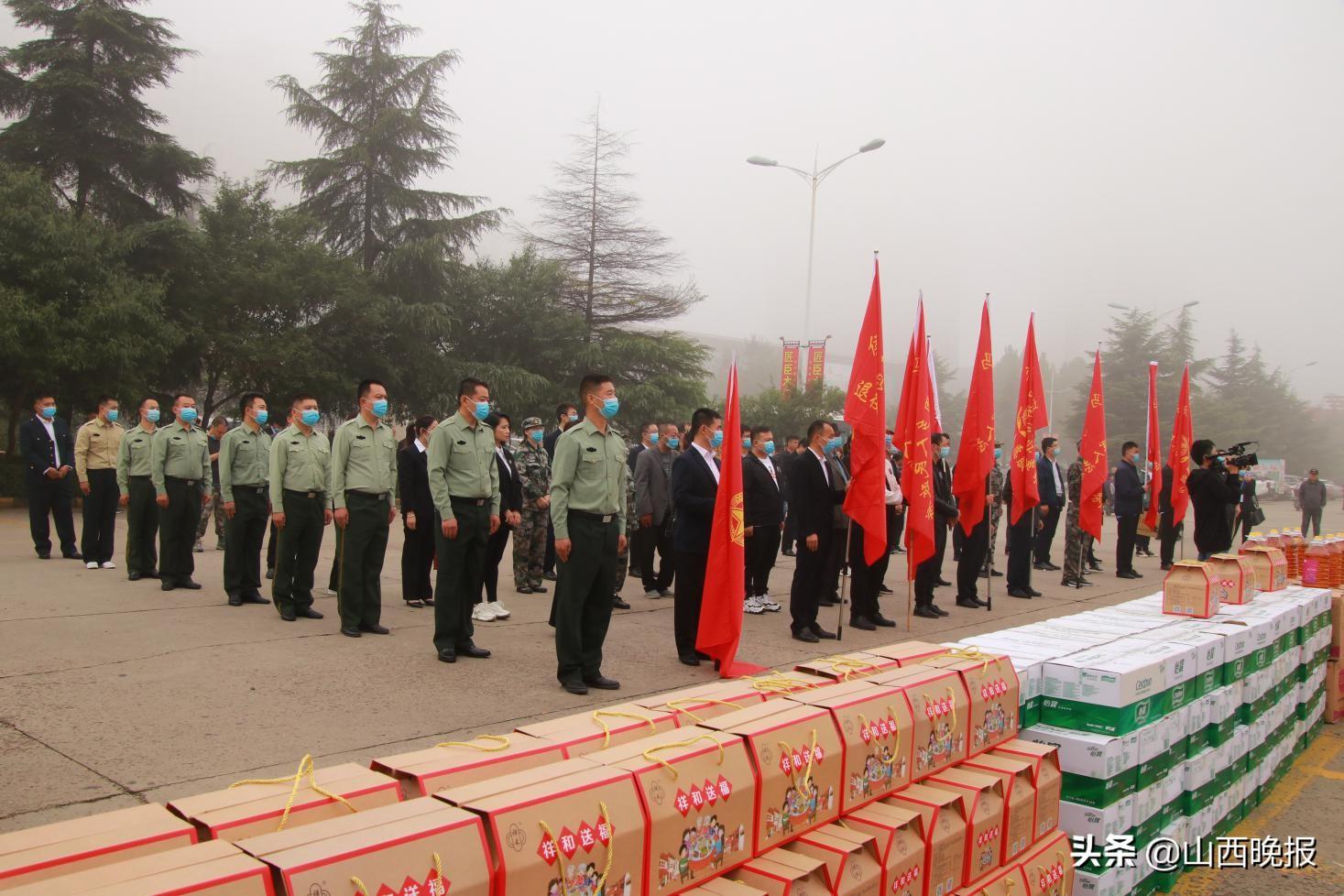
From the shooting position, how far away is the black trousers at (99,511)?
11117 millimetres

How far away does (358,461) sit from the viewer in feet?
26.5

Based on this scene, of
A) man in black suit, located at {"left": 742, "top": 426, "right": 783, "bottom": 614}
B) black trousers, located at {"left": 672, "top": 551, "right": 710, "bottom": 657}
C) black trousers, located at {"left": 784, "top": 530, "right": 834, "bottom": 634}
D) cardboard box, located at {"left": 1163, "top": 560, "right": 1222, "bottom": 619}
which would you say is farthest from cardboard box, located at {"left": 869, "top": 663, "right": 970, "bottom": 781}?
black trousers, located at {"left": 784, "top": 530, "right": 834, "bottom": 634}

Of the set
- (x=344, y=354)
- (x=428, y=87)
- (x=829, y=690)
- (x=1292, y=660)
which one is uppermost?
(x=428, y=87)

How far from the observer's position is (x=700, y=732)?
2746 millimetres

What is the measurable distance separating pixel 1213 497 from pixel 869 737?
36.9ft

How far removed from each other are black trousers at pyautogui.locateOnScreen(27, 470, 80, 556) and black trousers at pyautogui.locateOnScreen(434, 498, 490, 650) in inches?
292

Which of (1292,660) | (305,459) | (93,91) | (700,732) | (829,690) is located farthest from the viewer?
(93,91)

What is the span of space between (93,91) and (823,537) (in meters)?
24.7

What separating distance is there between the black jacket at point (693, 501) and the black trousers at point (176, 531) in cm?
533

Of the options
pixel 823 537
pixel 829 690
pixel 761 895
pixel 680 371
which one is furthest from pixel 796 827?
pixel 680 371

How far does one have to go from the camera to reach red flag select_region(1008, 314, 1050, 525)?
1142cm

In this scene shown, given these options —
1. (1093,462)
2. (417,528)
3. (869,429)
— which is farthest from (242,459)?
(1093,462)

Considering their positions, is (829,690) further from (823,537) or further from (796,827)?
(823,537)

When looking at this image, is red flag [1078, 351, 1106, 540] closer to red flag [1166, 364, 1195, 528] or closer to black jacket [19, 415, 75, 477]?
red flag [1166, 364, 1195, 528]
